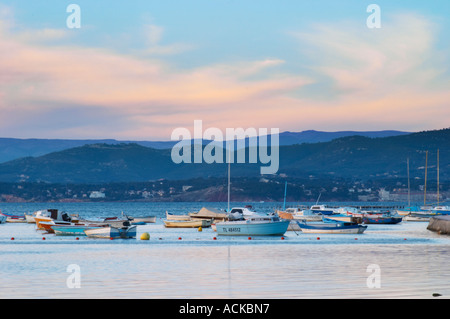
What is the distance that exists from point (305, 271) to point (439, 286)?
22.7 feet

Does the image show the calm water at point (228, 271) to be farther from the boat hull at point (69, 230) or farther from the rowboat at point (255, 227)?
the boat hull at point (69, 230)

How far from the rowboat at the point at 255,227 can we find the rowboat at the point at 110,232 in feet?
24.4

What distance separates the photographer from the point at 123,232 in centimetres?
5691

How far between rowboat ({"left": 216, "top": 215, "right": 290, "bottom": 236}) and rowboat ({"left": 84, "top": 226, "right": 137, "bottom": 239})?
24.4ft

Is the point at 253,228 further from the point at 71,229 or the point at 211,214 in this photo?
the point at 211,214

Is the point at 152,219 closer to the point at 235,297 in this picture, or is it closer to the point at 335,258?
the point at 335,258

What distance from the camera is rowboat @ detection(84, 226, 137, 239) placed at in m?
56.4

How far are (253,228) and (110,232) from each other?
10.9m

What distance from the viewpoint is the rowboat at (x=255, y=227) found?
5669 centimetres

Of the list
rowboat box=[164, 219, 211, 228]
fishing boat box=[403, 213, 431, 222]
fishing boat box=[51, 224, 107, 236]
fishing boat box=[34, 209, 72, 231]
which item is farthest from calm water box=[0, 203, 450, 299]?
fishing boat box=[403, 213, 431, 222]

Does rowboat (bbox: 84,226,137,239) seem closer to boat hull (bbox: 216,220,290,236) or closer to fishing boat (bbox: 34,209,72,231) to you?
boat hull (bbox: 216,220,290,236)

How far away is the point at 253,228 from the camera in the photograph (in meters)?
56.6

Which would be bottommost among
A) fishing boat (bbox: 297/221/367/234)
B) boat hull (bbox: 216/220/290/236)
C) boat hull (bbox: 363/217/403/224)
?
boat hull (bbox: 363/217/403/224)
